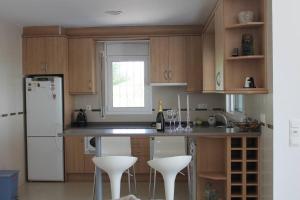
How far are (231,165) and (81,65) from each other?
3114 millimetres

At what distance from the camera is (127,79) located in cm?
596

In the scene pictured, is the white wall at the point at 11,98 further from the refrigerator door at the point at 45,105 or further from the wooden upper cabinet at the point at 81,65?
the wooden upper cabinet at the point at 81,65

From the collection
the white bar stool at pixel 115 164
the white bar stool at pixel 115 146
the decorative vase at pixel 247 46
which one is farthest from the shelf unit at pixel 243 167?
the white bar stool at pixel 115 146

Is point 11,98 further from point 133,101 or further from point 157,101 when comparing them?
point 157,101

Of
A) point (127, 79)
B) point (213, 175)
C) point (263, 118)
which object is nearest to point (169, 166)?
point (213, 175)

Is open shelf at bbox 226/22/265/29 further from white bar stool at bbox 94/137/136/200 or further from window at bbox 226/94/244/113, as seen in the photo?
white bar stool at bbox 94/137/136/200

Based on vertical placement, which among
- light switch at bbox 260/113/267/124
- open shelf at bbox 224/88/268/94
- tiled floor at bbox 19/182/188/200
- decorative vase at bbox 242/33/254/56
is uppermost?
decorative vase at bbox 242/33/254/56

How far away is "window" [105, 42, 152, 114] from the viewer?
5.88 m

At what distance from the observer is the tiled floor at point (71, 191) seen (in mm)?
4703

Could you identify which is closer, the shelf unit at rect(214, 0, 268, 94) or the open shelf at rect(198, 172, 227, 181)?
the shelf unit at rect(214, 0, 268, 94)

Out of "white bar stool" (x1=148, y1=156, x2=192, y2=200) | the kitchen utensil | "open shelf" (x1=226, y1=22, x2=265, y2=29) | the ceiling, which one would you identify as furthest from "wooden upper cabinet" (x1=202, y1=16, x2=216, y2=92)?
"white bar stool" (x1=148, y1=156, x2=192, y2=200)

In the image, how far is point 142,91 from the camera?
19.5ft
